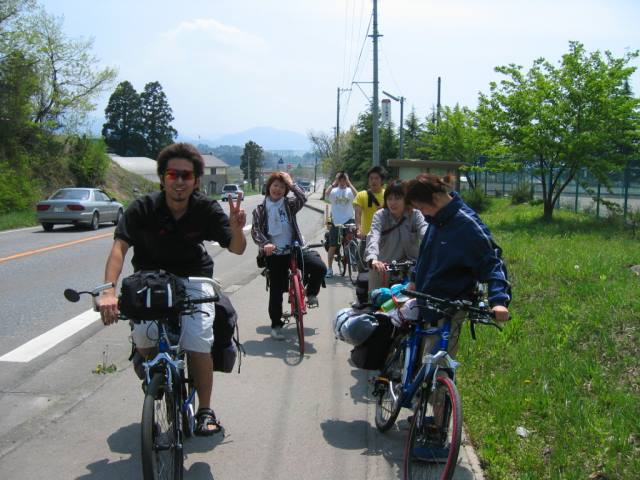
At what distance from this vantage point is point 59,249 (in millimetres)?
15664

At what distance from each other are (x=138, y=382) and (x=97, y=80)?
38.2 m

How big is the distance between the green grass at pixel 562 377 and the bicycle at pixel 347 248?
2.81m

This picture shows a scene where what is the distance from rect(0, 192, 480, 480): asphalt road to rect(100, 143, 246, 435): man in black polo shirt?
460 millimetres

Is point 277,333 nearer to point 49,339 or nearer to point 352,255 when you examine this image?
point 49,339

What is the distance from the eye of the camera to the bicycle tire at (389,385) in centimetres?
440

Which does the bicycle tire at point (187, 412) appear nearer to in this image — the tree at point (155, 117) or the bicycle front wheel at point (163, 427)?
the bicycle front wheel at point (163, 427)

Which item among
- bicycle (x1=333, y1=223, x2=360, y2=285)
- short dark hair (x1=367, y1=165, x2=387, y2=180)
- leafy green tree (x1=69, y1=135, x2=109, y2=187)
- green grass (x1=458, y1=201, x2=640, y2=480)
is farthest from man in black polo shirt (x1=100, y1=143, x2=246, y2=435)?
leafy green tree (x1=69, y1=135, x2=109, y2=187)

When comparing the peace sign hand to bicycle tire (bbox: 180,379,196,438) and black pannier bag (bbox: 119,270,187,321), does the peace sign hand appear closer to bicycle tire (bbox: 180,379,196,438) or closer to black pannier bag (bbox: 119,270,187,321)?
black pannier bag (bbox: 119,270,187,321)

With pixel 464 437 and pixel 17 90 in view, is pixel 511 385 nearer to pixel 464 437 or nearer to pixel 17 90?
pixel 464 437

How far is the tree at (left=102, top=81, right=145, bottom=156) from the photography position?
10125 centimetres

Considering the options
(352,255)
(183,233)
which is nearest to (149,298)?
(183,233)

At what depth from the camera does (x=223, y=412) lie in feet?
15.9

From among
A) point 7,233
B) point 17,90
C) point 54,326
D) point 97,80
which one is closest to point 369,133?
point 97,80

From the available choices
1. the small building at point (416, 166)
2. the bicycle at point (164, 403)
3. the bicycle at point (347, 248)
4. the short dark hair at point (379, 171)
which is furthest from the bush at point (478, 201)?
the bicycle at point (164, 403)
